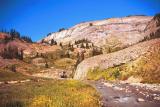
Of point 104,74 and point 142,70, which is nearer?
point 142,70

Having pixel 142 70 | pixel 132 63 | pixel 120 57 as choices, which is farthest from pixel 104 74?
pixel 142 70

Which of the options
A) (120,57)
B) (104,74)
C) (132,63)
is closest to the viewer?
(132,63)

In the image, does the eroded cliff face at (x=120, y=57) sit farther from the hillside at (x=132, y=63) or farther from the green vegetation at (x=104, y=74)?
the green vegetation at (x=104, y=74)

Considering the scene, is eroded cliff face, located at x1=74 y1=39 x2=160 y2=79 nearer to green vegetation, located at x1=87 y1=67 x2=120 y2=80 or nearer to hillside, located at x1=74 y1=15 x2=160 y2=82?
hillside, located at x1=74 y1=15 x2=160 y2=82

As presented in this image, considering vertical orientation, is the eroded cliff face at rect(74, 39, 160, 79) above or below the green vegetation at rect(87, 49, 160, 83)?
above

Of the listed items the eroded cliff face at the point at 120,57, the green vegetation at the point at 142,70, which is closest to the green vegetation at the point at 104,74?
the green vegetation at the point at 142,70

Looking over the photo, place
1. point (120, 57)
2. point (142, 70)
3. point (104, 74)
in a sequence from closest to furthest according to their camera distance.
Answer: point (142, 70) → point (104, 74) → point (120, 57)

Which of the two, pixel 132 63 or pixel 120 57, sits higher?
pixel 120 57

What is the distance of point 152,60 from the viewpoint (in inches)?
2459

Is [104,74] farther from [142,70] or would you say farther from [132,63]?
[142,70]

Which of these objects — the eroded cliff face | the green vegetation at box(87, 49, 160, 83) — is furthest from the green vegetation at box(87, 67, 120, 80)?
the eroded cliff face

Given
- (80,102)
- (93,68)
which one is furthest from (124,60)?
(80,102)

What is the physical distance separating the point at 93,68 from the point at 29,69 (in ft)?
359

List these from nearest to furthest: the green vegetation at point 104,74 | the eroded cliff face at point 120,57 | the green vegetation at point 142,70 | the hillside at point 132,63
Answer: the green vegetation at point 142,70 < the hillside at point 132,63 < the eroded cliff face at point 120,57 < the green vegetation at point 104,74
